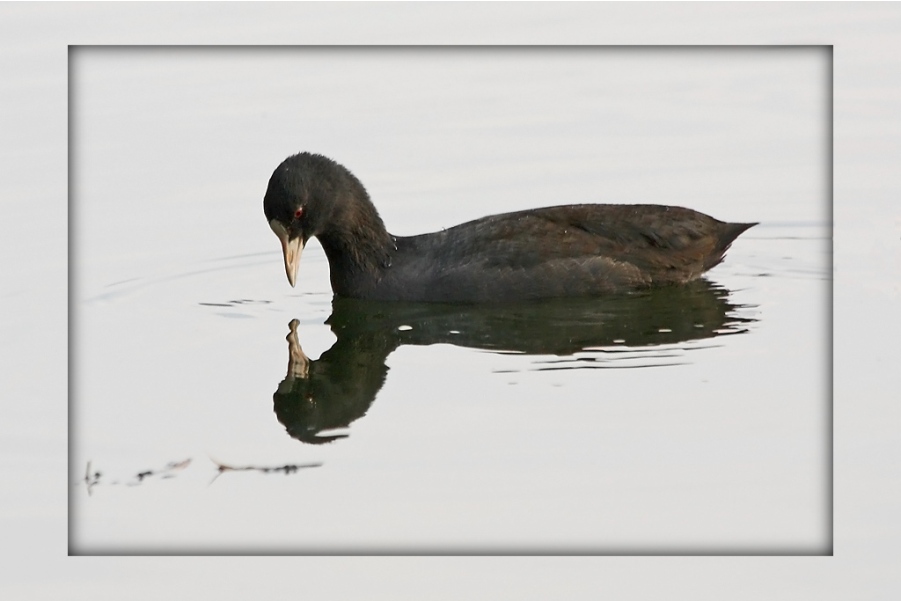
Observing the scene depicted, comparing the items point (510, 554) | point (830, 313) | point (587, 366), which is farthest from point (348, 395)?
point (830, 313)

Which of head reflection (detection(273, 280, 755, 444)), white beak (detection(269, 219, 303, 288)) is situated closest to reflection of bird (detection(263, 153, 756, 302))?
white beak (detection(269, 219, 303, 288))

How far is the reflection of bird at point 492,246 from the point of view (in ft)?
34.4

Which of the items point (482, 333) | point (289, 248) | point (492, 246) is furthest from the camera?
point (492, 246)

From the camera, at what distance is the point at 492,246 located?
34.7ft

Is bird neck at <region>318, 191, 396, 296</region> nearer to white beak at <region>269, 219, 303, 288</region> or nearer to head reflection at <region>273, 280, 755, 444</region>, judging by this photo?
head reflection at <region>273, 280, 755, 444</region>

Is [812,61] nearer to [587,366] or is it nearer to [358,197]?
[587,366]

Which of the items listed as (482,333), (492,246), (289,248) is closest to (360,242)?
(289,248)

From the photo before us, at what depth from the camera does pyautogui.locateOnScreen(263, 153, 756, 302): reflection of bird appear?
10.5 meters

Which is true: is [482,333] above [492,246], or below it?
below

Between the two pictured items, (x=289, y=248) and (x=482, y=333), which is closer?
(x=482, y=333)

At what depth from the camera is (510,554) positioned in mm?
7211

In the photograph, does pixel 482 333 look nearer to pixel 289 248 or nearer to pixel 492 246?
pixel 492 246

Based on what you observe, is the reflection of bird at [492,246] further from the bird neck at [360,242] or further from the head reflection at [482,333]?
the head reflection at [482,333]

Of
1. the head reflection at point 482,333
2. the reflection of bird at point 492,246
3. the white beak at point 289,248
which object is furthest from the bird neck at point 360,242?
the white beak at point 289,248
